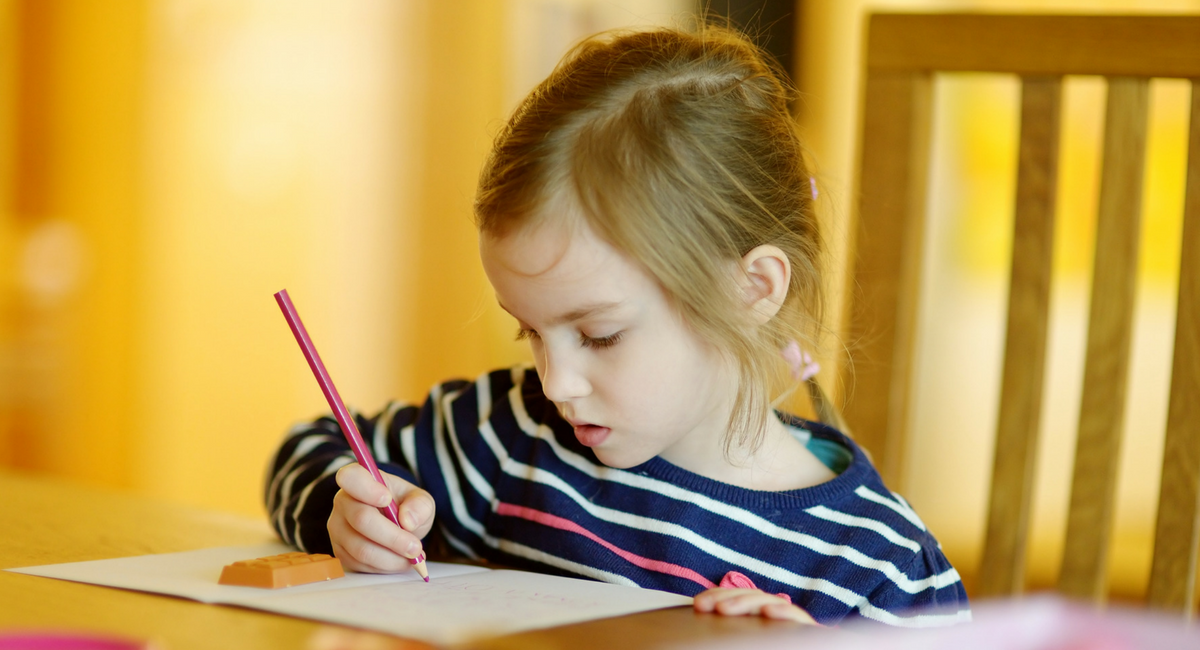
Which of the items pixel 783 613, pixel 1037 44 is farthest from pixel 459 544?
pixel 1037 44

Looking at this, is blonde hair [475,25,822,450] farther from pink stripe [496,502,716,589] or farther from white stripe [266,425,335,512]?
white stripe [266,425,335,512]

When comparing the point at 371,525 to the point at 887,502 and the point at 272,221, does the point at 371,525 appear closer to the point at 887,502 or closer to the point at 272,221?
the point at 887,502

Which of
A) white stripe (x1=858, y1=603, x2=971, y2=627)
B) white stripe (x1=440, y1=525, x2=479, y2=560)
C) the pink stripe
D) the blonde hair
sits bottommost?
white stripe (x1=440, y1=525, x2=479, y2=560)

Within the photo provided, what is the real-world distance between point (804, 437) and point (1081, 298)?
2.15 m

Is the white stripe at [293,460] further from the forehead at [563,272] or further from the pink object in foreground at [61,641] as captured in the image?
the pink object in foreground at [61,641]

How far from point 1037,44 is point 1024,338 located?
9.5 inches

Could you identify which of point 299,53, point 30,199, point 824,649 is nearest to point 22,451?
point 30,199

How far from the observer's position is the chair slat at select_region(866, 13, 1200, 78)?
0.84 meters

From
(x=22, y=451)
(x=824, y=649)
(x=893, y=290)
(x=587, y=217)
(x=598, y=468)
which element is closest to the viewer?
(x=824, y=649)

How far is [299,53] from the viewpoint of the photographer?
241cm

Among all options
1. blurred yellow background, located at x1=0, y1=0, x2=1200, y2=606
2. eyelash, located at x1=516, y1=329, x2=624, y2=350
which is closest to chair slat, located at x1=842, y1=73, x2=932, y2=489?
eyelash, located at x1=516, y1=329, x2=624, y2=350

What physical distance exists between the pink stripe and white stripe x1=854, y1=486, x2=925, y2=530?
129 millimetres

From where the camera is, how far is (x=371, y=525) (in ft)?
2.25

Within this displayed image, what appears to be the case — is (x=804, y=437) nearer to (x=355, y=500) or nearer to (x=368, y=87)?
(x=355, y=500)
